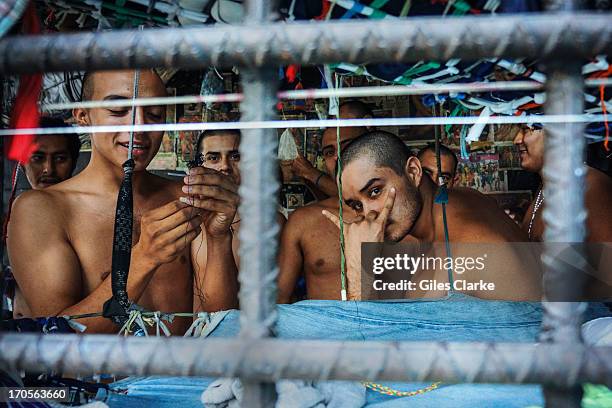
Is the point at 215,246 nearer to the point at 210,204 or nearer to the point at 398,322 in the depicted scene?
the point at 210,204

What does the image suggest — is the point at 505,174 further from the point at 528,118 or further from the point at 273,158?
the point at 273,158

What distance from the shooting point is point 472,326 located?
262cm

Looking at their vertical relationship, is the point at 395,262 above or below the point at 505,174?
below

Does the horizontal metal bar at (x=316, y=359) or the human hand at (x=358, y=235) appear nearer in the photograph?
the horizontal metal bar at (x=316, y=359)

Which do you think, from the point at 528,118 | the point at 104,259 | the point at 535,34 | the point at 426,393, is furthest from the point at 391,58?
the point at 104,259

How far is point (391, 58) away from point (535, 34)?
170 millimetres

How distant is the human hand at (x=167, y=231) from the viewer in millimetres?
2961

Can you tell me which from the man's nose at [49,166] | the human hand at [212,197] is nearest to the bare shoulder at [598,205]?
the human hand at [212,197]

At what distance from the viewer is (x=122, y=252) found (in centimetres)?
291

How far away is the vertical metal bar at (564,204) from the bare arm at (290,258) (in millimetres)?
2883

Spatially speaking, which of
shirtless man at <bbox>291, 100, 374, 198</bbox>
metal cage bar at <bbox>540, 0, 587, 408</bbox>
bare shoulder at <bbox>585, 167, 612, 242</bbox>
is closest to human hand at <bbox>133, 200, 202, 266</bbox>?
shirtless man at <bbox>291, 100, 374, 198</bbox>

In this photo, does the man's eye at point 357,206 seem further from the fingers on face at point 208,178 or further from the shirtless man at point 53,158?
the shirtless man at point 53,158

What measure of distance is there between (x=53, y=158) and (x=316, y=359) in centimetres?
289

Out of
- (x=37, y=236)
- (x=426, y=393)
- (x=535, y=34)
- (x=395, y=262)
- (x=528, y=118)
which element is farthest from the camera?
(x=395, y=262)
